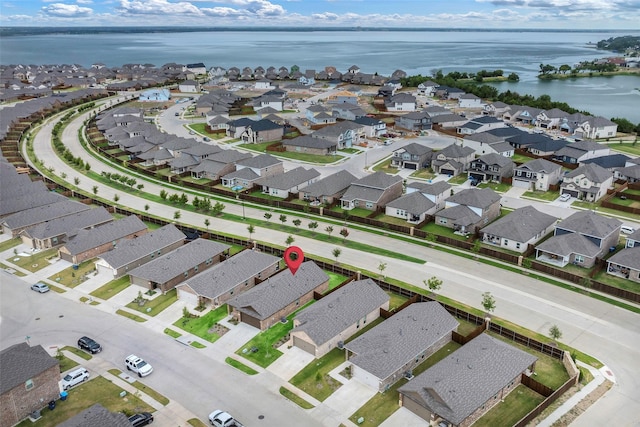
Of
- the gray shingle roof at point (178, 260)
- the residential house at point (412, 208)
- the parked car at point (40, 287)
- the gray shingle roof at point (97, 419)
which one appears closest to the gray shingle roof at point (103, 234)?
the parked car at point (40, 287)

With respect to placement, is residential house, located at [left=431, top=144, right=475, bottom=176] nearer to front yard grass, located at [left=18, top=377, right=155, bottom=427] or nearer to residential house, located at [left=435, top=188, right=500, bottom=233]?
residential house, located at [left=435, top=188, right=500, bottom=233]

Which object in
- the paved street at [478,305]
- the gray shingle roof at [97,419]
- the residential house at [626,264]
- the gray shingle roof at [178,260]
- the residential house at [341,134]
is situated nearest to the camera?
the gray shingle roof at [97,419]

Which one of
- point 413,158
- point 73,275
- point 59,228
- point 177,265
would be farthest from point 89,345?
point 413,158

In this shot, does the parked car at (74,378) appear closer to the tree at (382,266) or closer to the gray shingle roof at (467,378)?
the gray shingle roof at (467,378)

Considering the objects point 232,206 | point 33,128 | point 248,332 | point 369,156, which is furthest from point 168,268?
point 33,128

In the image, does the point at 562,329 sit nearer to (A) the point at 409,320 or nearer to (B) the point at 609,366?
(B) the point at 609,366

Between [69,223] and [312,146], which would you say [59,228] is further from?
[312,146]
